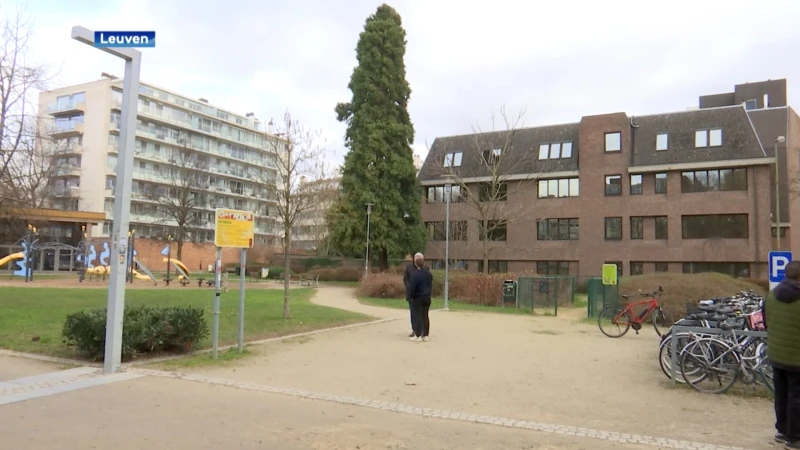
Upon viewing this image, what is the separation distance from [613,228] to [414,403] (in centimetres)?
3362

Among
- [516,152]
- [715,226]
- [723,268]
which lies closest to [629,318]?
[723,268]

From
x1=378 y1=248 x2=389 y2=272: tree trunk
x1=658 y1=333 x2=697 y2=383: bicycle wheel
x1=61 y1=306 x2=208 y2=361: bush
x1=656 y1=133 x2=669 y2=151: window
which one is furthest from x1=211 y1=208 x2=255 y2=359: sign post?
x1=656 y1=133 x2=669 y2=151: window

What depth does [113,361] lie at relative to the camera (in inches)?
321

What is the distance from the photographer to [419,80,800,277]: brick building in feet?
111

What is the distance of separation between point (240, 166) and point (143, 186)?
18.3 m

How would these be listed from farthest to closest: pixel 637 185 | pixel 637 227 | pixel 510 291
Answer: pixel 637 185 < pixel 637 227 < pixel 510 291

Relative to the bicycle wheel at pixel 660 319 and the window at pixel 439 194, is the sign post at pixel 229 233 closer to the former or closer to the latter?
the bicycle wheel at pixel 660 319

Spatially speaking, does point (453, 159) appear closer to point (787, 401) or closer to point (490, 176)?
point (490, 176)

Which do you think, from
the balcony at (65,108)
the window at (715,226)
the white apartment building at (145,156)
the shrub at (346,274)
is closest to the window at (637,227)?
the window at (715,226)

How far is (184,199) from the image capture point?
176ft

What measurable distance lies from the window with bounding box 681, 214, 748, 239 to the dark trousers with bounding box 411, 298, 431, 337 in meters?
28.3

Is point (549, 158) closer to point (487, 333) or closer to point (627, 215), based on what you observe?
point (627, 215)

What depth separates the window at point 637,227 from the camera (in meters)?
36.6

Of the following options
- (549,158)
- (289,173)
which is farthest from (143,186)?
(289,173)
